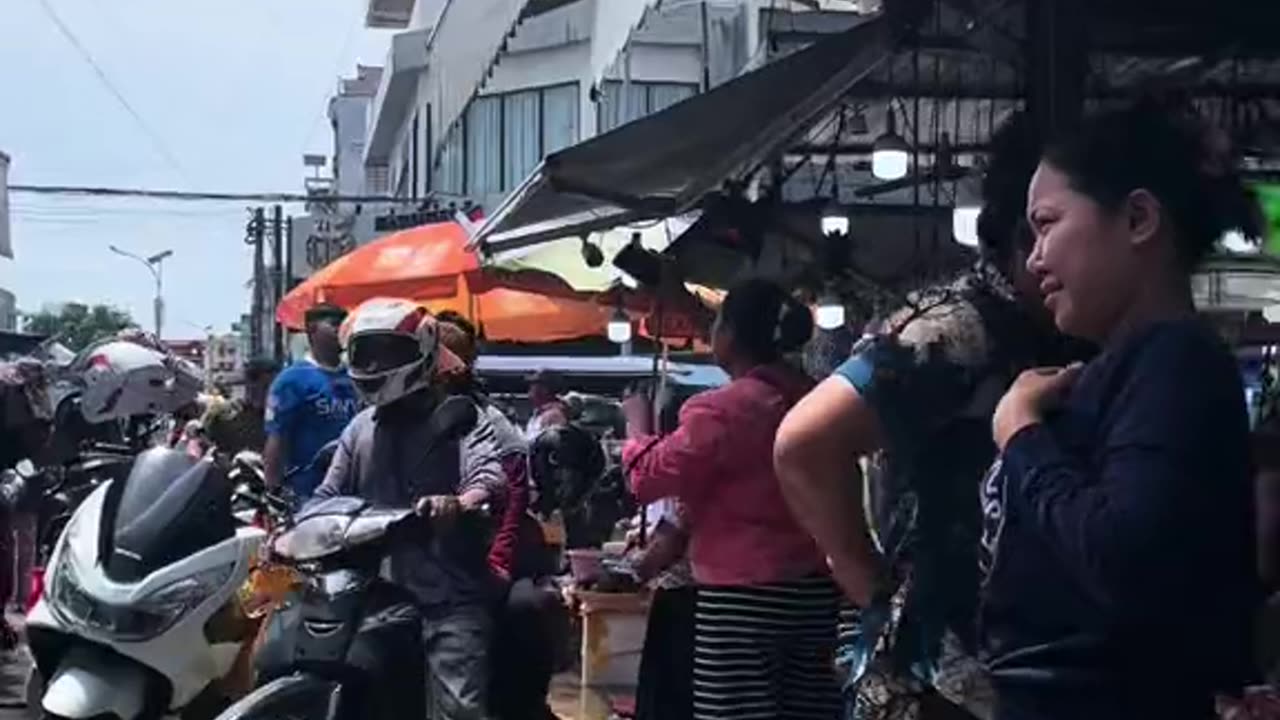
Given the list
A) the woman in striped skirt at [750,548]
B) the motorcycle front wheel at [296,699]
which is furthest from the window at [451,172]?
the motorcycle front wheel at [296,699]

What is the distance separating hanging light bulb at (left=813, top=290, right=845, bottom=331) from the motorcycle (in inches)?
128

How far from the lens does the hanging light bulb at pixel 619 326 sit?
10.5 m

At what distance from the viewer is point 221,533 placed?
5.21m

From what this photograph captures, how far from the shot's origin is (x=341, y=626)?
15.7 ft

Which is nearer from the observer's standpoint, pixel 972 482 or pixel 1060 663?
pixel 1060 663

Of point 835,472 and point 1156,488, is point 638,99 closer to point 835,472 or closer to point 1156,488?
point 835,472

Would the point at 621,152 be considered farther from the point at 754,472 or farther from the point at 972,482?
the point at 972,482

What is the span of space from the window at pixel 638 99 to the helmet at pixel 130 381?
934 cm

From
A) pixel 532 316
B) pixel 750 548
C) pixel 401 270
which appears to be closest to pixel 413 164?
pixel 532 316

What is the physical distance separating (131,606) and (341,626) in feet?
1.92

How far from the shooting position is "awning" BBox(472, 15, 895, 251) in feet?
17.6

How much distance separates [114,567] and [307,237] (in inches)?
1416

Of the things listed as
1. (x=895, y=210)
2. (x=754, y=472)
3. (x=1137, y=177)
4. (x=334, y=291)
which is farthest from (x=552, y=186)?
(x=334, y=291)

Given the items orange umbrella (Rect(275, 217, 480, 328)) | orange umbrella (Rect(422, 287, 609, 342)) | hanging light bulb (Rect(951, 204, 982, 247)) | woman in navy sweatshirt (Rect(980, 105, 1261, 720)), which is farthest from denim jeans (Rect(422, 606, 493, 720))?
orange umbrella (Rect(422, 287, 609, 342))
